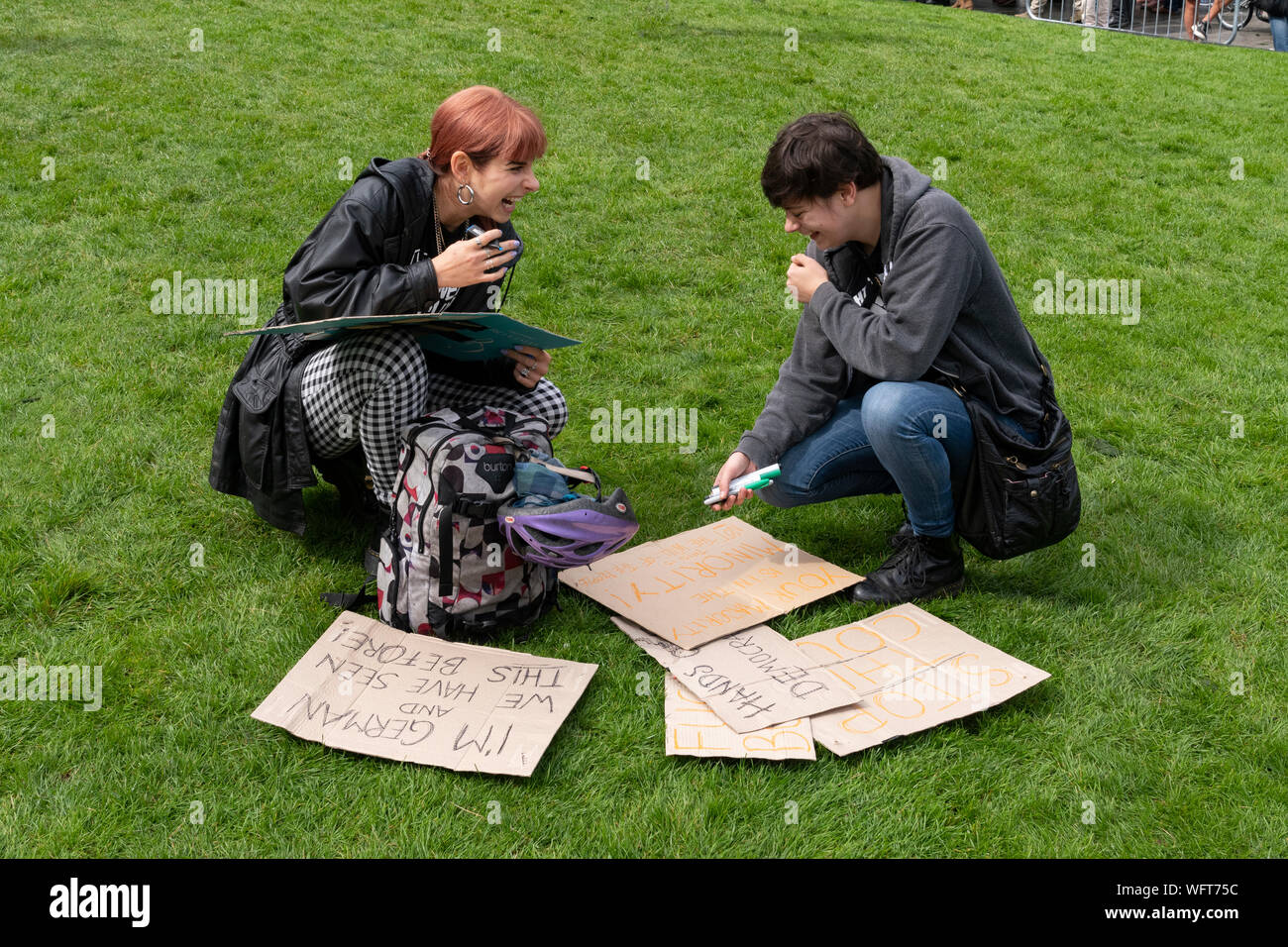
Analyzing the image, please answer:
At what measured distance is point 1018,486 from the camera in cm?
288

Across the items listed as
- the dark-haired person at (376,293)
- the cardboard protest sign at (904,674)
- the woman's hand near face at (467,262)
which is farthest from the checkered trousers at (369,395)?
the cardboard protest sign at (904,674)

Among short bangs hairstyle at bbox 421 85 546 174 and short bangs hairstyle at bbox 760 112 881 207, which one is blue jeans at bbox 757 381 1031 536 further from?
short bangs hairstyle at bbox 421 85 546 174

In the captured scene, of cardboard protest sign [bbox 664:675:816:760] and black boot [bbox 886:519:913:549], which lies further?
black boot [bbox 886:519:913:549]

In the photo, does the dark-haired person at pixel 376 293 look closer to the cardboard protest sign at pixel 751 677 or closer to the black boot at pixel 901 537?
the cardboard protest sign at pixel 751 677

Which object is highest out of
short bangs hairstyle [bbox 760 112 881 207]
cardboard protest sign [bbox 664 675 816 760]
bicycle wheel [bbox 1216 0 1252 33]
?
bicycle wheel [bbox 1216 0 1252 33]

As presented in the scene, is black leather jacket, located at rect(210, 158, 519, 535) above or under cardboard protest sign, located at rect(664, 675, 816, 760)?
above

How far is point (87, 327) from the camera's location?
4773mm

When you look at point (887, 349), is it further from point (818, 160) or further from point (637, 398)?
point (637, 398)

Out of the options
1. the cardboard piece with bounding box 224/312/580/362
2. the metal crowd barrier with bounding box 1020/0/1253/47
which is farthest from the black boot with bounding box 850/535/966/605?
the metal crowd barrier with bounding box 1020/0/1253/47

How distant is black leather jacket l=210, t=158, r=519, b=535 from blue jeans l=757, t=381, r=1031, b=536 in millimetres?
1086

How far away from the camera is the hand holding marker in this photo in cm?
298

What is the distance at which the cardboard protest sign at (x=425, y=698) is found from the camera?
245 centimetres

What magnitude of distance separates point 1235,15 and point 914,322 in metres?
11.3

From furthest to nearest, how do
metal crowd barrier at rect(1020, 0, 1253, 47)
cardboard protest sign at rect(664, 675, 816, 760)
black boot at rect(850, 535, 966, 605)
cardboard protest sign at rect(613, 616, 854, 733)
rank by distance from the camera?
metal crowd barrier at rect(1020, 0, 1253, 47)
black boot at rect(850, 535, 966, 605)
cardboard protest sign at rect(613, 616, 854, 733)
cardboard protest sign at rect(664, 675, 816, 760)
